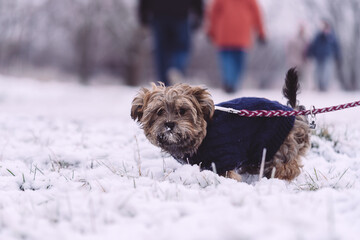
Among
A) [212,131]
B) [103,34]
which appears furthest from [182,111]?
[103,34]

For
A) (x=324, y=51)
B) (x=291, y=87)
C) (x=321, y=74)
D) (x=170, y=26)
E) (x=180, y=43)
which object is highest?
(x=324, y=51)

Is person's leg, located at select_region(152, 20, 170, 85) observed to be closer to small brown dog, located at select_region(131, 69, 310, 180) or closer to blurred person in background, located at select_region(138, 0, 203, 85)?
blurred person in background, located at select_region(138, 0, 203, 85)

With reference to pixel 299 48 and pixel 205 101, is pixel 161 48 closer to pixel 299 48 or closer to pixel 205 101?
pixel 205 101

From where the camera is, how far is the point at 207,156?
10.7ft

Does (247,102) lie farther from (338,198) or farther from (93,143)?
(93,143)

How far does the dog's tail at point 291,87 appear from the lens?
12.0ft

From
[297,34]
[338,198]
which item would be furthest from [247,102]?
[297,34]

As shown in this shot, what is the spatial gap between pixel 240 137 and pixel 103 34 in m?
24.7

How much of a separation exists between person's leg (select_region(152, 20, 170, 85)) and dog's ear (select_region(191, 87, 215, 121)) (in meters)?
5.08

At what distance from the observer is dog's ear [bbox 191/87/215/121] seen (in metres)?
3.28

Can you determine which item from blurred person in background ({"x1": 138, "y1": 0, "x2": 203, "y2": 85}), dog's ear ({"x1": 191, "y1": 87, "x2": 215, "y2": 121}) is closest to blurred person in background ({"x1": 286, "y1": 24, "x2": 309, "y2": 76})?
blurred person in background ({"x1": 138, "y1": 0, "x2": 203, "y2": 85})

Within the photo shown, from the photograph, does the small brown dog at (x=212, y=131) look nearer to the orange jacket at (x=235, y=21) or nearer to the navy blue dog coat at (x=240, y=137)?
the navy blue dog coat at (x=240, y=137)

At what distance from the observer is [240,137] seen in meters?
3.30

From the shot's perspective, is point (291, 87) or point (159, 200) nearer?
point (159, 200)
